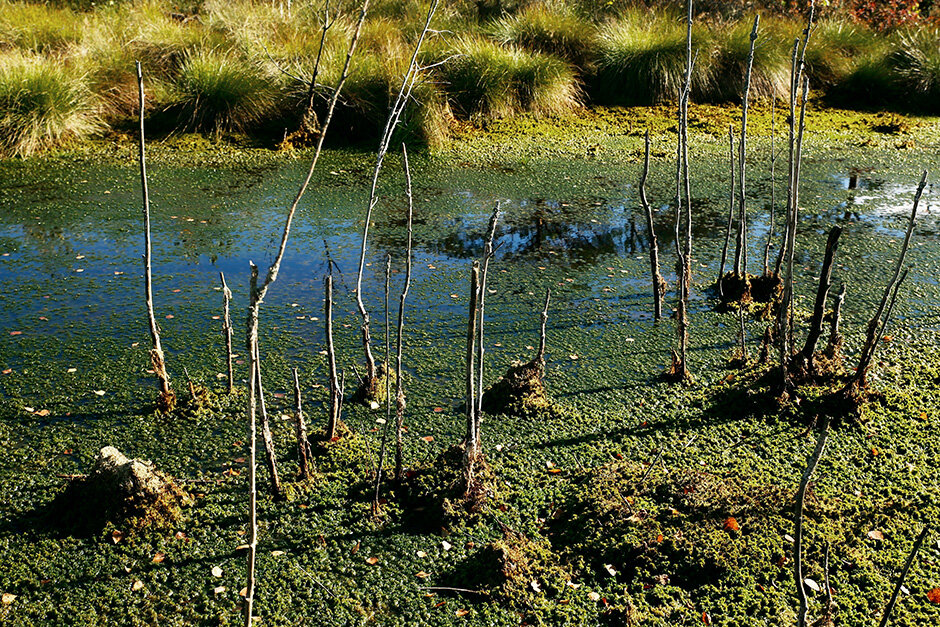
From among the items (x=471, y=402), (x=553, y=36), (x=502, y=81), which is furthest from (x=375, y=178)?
(x=553, y=36)

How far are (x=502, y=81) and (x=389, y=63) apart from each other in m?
1.29

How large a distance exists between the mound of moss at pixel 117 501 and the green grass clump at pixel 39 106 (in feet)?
17.5

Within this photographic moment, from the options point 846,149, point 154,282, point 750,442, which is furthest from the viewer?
point 846,149

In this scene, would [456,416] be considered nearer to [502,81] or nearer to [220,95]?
[220,95]

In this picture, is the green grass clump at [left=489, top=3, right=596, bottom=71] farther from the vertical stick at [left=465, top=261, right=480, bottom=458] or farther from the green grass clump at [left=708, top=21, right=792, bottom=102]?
the vertical stick at [left=465, top=261, right=480, bottom=458]

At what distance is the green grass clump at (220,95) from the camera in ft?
25.5

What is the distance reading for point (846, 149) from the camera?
8359 millimetres

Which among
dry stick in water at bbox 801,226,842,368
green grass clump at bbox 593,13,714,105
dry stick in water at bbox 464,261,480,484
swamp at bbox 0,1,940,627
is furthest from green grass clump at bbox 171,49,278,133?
dry stick in water at bbox 801,226,842,368

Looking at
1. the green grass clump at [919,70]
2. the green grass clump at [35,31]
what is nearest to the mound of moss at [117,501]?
the green grass clump at [35,31]

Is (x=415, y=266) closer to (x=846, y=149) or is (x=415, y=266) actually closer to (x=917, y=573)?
(x=917, y=573)

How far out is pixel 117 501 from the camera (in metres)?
2.69

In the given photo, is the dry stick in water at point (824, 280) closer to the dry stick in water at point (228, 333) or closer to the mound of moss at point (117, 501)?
the dry stick in water at point (228, 333)

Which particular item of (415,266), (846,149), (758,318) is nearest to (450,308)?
(415,266)

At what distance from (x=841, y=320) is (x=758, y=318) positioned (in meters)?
0.46
